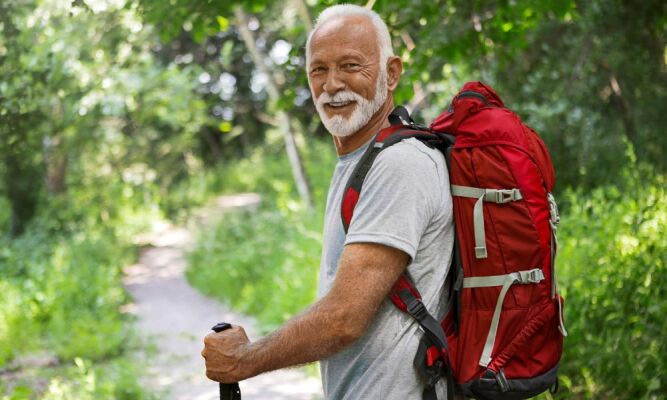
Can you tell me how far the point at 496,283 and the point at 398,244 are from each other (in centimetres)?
30

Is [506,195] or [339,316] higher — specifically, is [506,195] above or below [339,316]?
above

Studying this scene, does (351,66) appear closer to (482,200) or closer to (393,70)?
(393,70)

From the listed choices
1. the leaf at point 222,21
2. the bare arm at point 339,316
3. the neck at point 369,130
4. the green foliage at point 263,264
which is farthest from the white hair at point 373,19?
the green foliage at point 263,264

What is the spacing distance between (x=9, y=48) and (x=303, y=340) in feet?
10.2

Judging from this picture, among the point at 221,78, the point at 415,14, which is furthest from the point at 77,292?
the point at 221,78

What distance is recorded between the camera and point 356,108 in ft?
6.85

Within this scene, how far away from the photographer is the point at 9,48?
405cm

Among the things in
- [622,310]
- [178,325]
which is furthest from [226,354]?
[178,325]

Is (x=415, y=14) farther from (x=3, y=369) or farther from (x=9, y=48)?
(x=3, y=369)

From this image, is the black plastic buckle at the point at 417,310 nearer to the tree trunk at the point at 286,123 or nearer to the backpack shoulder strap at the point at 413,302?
the backpack shoulder strap at the point at 413,302

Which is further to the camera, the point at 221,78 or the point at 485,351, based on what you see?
the point at 221,78

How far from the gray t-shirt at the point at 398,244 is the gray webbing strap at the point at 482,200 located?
77 mm

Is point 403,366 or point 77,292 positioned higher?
point 403,366

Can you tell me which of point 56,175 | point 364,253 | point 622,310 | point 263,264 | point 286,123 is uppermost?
point 364,253
